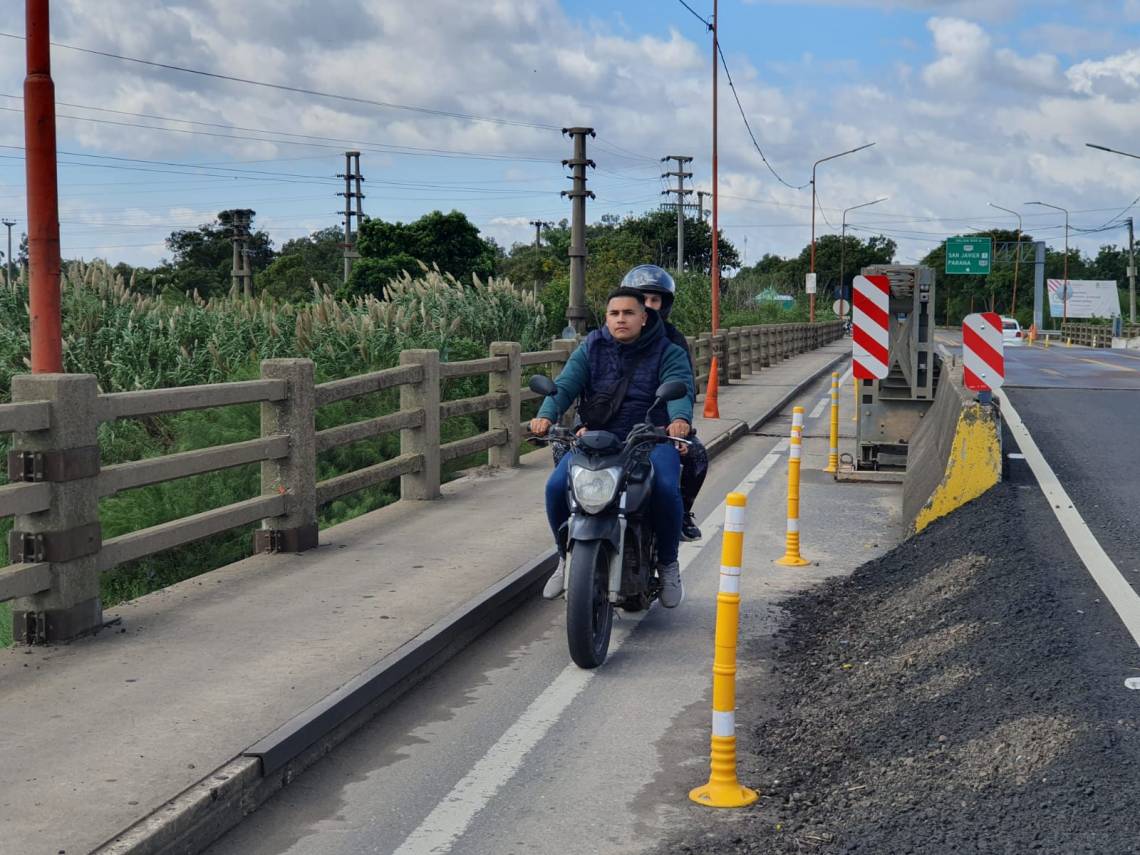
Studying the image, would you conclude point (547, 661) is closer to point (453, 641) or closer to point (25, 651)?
point (453, 641)

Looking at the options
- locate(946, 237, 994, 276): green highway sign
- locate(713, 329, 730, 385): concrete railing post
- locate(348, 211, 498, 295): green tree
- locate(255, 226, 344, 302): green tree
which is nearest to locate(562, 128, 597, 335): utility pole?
locate(713, 329, 730, 385): concrete railing post

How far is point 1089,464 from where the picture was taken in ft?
44.7

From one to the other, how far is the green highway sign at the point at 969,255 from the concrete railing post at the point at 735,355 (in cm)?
6062

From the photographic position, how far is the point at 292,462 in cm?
881

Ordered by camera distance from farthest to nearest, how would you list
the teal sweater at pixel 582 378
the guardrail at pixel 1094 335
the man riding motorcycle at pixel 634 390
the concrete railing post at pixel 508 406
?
the guardrail at pixel 1094 335 < the concrete railing post at pixel 508 406 < the teal sweater at pixel 582 378 < the man riding motorcycle at pixel 634 390

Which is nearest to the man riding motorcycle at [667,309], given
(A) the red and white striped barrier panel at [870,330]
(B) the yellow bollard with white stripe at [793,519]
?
(B) the yellow bollard with white stripe at [793,519]

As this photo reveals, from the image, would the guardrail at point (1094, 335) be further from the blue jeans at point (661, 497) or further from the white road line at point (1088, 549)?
the blue jeans at point (661, 497)

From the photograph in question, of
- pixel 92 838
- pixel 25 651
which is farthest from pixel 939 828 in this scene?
pixel 25 651

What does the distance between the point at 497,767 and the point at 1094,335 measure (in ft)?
229

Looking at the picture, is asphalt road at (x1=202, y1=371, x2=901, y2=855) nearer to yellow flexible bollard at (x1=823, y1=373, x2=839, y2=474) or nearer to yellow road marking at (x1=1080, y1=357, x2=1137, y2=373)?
yellow flexible bollard at (x1=823, y1=373, x2=839, y2=474)

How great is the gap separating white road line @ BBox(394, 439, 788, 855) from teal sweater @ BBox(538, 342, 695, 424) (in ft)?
4.18

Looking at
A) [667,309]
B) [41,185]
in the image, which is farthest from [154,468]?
[667,309]

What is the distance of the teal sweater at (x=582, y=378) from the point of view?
7.30m

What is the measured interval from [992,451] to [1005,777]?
5.63 meters
